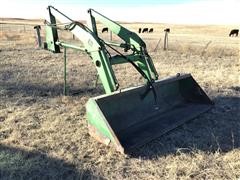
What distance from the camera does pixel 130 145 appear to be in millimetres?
4312

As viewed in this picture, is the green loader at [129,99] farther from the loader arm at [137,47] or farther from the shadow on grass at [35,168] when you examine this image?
the shadow on grass at [35,168]

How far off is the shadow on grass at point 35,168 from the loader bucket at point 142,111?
66 cm

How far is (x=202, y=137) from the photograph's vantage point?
4871 millimetres

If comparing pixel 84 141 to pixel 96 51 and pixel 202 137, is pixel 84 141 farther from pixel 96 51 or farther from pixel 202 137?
pixel 202 137

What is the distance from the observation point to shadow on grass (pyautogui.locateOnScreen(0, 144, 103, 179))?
373cm

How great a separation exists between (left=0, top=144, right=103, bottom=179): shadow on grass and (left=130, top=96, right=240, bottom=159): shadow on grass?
78cm

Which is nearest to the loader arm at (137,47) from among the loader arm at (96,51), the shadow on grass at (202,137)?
the loader arm at (96,51)

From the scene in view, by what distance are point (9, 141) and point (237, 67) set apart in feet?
25.4

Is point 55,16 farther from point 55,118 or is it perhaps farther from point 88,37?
point 55,118

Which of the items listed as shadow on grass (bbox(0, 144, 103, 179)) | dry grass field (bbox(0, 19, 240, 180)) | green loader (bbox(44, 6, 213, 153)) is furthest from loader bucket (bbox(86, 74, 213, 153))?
shadow on grass (bbox(0, 144, 103, 179))

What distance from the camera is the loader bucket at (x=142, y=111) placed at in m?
4.39

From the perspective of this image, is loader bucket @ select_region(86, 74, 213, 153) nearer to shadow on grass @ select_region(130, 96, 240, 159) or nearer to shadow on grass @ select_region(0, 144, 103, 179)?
shadow on grass @ select_region(130, 96, 240, 159)

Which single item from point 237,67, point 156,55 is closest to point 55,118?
point 237,67

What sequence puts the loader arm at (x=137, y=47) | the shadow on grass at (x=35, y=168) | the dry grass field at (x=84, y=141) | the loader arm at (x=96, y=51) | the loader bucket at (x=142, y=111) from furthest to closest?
the loader arm at (x=137, y=47) < the loader arm at (x=96, y=51) < the loader bucket at (x=142, y=111) < the dry grass field at (x=84, y=141) < the shadow on grass at (x=35, y=168)
